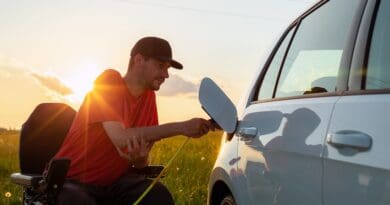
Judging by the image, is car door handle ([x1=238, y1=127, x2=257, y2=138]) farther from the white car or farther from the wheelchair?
the wheelchair

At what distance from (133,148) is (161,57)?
0.59 metres

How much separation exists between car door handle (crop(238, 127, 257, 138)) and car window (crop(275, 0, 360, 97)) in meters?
0.23

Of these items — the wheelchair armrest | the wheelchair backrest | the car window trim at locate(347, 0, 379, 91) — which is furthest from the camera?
the wheelchair backrest

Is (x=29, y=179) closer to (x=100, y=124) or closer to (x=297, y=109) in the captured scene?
(x=100, y=124)

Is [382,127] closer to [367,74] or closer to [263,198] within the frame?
[367,74]

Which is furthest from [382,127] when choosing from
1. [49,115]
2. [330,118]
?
[49,115]

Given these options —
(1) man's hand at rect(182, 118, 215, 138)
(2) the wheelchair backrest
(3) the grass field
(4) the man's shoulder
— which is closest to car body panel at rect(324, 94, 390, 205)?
(1) man's hand at rect(182, 118, 215, 138)

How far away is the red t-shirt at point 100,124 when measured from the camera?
487cm

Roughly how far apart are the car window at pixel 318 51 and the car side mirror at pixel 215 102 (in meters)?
0.33

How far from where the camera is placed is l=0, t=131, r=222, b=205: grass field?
32.9 ft

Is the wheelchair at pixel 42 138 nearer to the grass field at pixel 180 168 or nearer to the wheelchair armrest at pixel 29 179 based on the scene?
the wheelchair armrest at pixel 29 179

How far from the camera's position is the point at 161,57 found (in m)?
4.88

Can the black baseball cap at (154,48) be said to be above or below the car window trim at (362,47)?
below

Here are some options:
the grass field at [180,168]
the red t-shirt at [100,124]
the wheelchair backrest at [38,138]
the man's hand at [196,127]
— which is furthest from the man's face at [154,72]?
the grass field at [180,168]
